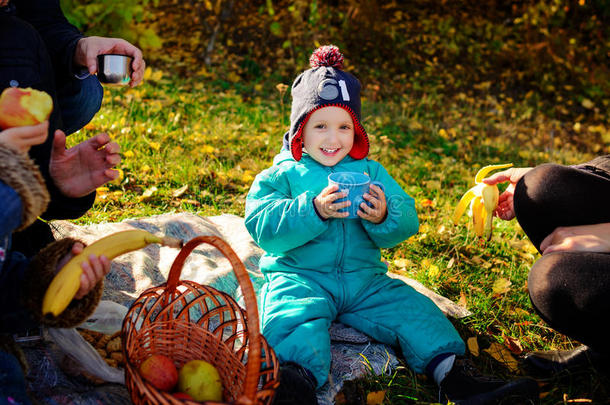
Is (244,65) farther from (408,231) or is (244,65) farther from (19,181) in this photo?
(19,181)

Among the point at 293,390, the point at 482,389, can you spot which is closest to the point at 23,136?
the point at 293,390

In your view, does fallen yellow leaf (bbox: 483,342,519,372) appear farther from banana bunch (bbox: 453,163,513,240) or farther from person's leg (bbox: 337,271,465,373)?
Answer: banana bunch (bbox: 453,163,513,240)

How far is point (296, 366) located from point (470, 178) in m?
2.96

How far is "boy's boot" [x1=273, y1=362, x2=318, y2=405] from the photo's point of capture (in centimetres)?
177

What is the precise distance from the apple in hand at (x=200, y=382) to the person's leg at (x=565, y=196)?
141 cm

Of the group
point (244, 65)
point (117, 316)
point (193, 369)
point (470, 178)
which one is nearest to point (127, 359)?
point (193, 369)

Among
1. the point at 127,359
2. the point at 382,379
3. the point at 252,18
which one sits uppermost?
the point at 252,18

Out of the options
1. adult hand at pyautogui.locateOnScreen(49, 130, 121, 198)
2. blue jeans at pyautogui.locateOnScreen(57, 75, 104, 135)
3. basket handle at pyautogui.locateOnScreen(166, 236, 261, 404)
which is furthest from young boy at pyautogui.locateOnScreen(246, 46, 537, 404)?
blue jeans at pyautogui.locateOnScreen(57, 75, 104, 135)

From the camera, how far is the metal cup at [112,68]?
2225 millimetres

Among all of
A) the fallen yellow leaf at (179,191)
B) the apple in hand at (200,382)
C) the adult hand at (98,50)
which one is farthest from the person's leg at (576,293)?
the fallen yellow leaf at (179,191)

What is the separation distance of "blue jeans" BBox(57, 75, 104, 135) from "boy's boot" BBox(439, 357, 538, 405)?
80.9 inches

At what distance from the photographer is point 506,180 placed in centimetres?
240

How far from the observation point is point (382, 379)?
6.97ft

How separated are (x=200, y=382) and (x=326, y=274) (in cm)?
84
